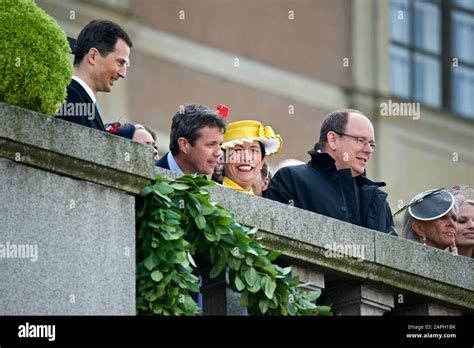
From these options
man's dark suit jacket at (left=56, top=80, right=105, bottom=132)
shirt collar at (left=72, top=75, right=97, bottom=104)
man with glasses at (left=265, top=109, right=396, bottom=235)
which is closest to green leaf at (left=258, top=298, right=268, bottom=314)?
man's dark suit jacket at (left=56, top=80, right=105, bottom=132)

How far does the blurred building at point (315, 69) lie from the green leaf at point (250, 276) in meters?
14.3

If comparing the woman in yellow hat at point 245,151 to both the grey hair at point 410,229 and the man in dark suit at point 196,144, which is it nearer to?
the man in dark suit at point 196,144

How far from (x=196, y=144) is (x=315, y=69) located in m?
17.9

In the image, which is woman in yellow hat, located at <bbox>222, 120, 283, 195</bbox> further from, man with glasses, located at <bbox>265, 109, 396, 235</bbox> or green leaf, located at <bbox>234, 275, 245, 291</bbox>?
green leaf, located at <bbox>234, 275, 245, 291</bbox>

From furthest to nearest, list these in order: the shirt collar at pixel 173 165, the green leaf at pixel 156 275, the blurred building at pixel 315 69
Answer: the blurred building at pixel 315 69, the shirt collar at pixel 173 165, the green leaf at pixel 156 275

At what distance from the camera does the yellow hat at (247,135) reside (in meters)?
17.2

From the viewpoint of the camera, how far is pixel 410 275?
15984 mm

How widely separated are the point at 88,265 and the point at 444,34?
22623mm

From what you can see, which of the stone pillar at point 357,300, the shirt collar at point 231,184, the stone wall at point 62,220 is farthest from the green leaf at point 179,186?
the shirt collar at point 231,184

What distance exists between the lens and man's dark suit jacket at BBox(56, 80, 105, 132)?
15.1 m

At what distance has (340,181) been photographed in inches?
659

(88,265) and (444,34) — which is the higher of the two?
(444,34)
